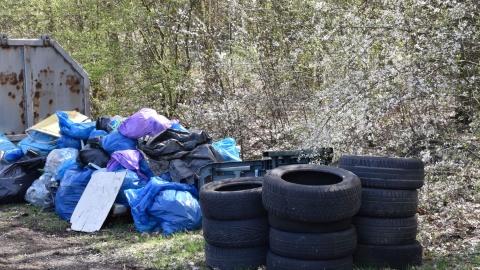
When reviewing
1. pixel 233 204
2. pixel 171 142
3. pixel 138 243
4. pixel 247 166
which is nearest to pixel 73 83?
pixel 171 142

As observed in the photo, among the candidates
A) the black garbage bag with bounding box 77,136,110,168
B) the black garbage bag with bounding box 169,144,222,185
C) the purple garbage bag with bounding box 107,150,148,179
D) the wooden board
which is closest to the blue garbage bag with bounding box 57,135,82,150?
the black garbage bag with bounding box 77,136,110,168

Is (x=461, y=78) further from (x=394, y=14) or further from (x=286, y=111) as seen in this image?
(x=286, y=111)

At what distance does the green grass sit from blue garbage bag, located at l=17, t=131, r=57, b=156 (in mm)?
1036

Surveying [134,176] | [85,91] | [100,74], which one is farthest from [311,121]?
[100,74]

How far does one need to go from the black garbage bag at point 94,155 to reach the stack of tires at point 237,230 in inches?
130

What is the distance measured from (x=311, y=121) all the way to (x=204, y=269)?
7.82ft

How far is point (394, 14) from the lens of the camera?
6734 mm

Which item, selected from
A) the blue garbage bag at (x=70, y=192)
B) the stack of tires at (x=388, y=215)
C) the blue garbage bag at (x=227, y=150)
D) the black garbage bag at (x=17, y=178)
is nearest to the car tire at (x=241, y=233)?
the stack of tires at (x=388, y=215)

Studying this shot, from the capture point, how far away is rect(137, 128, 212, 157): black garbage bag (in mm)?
8219

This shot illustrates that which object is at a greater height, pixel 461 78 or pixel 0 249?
pixel 461 78

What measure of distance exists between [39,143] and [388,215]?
6127mm

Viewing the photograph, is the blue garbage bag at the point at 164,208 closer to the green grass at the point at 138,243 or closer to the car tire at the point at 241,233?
the green grass at the point at 138,243

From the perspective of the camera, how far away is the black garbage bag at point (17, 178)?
9.18 m

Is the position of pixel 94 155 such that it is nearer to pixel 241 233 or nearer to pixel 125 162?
pixel 125 162
